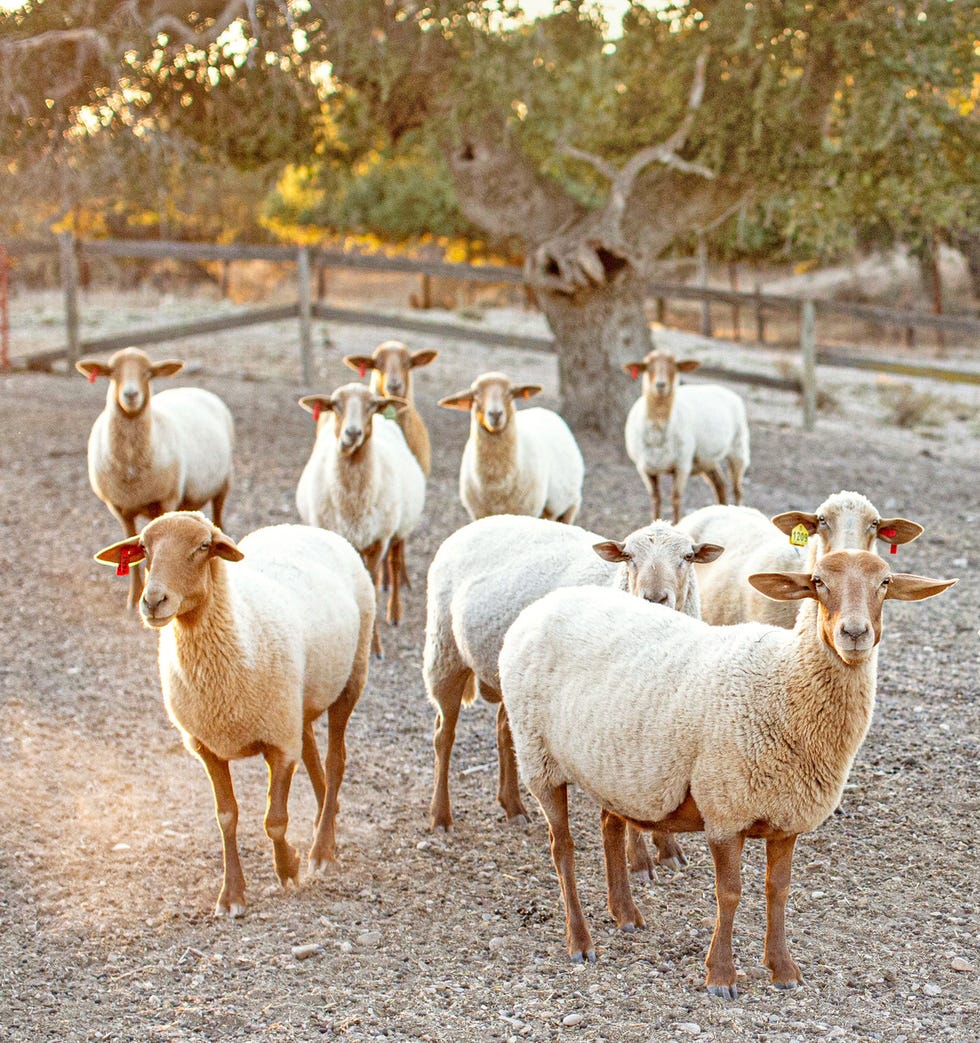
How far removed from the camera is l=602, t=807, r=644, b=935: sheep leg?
15.7ft

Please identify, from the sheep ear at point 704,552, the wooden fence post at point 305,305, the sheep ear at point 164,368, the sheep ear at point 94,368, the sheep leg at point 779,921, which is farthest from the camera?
the wooden fence post at point 305,305

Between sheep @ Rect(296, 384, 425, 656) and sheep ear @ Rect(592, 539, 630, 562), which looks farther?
sheep @ Rect(296, 384, 425, 656)

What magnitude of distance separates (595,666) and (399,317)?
41.6 ft

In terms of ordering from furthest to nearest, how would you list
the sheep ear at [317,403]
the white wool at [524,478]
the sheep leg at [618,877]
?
1. the white wool at [524,478]
2. the sheep ear at [317,403]
3. the sheep leg at [618,877]

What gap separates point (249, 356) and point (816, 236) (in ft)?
36.1

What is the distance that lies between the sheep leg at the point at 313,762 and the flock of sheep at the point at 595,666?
0.03ft

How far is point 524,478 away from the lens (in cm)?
893

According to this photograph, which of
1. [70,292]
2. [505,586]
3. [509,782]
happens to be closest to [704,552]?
[505,586]

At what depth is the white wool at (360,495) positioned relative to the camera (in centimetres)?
824

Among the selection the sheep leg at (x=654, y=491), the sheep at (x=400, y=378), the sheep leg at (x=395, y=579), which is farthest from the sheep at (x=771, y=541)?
the sheep leg at (x=654, y=491)

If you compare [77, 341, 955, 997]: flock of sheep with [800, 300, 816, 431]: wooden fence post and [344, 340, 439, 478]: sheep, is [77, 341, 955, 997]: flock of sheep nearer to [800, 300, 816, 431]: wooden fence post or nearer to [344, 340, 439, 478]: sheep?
[344, 340, 439, 478]: sheep

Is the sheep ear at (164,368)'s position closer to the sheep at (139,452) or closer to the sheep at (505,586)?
the sheep at (139,452)

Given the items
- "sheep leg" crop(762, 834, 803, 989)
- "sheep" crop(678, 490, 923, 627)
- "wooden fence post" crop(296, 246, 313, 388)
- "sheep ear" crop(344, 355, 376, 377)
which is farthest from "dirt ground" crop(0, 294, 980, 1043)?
"wooden fence post" crop(296, 246, 313, 388)

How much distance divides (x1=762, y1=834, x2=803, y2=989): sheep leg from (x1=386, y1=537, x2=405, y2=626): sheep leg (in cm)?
462
